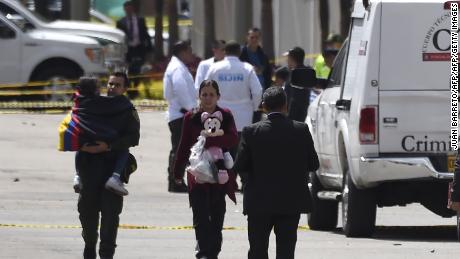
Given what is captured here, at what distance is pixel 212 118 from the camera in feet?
39.7

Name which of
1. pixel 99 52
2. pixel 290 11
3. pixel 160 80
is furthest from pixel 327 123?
pixel 290 11

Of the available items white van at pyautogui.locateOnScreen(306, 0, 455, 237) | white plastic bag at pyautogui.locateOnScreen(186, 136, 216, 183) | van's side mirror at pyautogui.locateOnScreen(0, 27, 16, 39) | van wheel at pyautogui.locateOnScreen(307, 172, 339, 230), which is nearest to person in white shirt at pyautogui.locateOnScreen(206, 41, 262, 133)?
van wheel at pyautogui.locateOnScreen(307, 172, 339, 230)

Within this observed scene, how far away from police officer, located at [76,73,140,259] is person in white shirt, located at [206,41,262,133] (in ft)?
21.7

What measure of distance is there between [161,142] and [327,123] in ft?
30.9

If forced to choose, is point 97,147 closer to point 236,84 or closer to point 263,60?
point 236,84

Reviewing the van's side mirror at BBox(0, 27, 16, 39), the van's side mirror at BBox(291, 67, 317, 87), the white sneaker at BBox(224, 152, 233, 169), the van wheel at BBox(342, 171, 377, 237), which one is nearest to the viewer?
the white sneaker at BBox(224, 152, 233, 169)

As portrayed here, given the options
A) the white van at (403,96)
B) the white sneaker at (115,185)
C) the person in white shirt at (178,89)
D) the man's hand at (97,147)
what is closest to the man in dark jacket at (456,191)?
the white sneaker at (115,185)

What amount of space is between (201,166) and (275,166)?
4.52 ft

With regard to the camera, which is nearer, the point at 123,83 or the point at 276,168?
the point at 276,168

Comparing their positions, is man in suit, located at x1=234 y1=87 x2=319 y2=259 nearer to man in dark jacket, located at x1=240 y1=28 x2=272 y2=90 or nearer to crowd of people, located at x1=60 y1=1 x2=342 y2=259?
crowd of people, located at x1=60 y1=1 x2=342 y2=259

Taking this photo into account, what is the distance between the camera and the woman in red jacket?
39.5 feet

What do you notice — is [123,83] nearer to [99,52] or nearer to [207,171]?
[207,171]

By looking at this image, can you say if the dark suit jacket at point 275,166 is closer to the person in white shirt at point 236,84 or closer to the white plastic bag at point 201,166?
the white plastic bag at point 201,166

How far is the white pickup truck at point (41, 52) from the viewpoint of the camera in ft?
88.5
